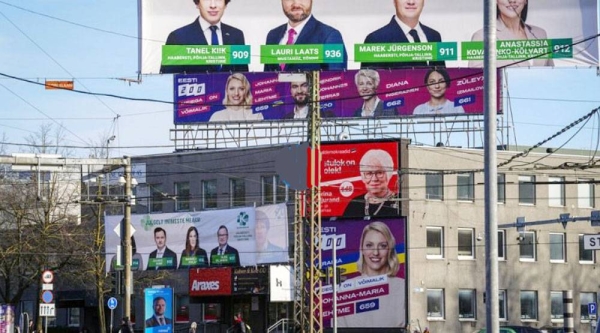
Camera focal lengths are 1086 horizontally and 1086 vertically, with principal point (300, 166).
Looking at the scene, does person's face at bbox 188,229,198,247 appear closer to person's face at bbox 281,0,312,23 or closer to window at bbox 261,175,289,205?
window at bbox 261,175,289,205

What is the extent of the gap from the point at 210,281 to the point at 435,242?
1160 cm

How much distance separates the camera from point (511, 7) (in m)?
55.6

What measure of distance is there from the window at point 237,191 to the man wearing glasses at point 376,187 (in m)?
6.77

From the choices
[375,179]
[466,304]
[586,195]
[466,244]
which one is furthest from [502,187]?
[375,179]

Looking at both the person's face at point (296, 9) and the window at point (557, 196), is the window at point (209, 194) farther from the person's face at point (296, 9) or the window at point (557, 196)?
the window at point (557, 196)

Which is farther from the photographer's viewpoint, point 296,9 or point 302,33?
point 296,9

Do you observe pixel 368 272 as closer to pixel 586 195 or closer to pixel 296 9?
pixel 586 195

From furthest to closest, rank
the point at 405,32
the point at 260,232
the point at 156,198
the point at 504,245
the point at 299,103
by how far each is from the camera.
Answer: the point at 156,198 < the point at 405,32 < the point at 504,245 < the point at 299,103 < the point at 260,232

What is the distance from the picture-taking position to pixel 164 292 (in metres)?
40.0

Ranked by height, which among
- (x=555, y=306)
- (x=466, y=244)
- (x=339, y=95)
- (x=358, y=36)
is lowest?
(x=555, y=306)

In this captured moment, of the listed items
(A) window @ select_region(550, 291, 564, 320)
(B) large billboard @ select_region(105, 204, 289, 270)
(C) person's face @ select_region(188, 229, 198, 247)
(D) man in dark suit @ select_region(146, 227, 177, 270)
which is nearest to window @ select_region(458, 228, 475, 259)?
(A) window @ select_region(550, 291, 564, 320)

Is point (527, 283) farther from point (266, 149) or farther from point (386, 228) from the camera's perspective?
point (266, 149)

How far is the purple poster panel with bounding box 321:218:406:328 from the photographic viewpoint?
169 ft

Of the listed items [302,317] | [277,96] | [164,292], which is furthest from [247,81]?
[302,317]
